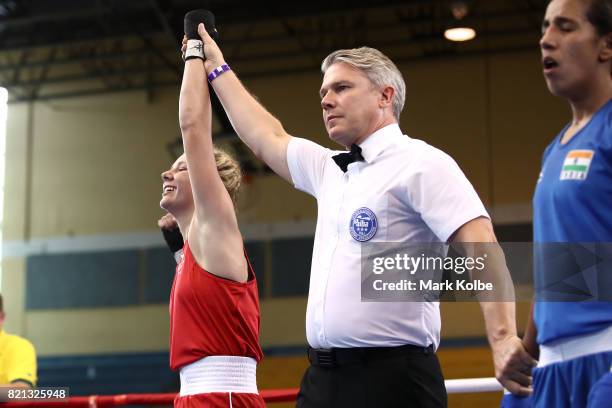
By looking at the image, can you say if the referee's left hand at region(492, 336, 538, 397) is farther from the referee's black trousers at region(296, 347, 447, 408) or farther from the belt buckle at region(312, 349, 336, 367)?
the belt buckle at region(312, 349, 336, 367)

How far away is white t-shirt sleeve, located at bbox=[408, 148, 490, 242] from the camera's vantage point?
2270 mm

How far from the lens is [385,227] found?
2418 millimetres

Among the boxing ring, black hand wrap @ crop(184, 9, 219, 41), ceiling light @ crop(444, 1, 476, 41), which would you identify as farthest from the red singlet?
ceiling light @ crop(444, 1, 476, 41)

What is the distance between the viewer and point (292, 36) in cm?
1346

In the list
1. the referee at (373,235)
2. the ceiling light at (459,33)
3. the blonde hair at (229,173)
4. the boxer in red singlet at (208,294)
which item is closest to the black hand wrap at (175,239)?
the blonde hair at (229,173)

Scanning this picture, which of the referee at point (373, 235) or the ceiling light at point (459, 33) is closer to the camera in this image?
the referee at point (373, 235)

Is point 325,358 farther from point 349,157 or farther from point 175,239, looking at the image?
point 175,239

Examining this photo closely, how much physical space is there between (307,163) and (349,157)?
0.22 m

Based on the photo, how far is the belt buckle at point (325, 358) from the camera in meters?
2.42

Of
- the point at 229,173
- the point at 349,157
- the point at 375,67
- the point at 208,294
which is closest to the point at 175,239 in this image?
the point at 229,173

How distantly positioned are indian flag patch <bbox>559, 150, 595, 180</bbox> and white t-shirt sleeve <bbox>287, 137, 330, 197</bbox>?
90 cm

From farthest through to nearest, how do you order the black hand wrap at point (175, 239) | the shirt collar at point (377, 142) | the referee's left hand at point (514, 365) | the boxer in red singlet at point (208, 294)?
the black hand wrap at point (175, 239) < the boxer in red singlet at point (208, 294) < the shirt collar at point (377, 142) < the referee's left hand at point (514, 365)

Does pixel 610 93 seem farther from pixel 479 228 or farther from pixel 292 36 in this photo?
pixel 292 36

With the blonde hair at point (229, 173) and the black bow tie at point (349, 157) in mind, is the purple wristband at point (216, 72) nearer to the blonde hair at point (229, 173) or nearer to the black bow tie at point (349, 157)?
the blonde hair at point (229, 173)
